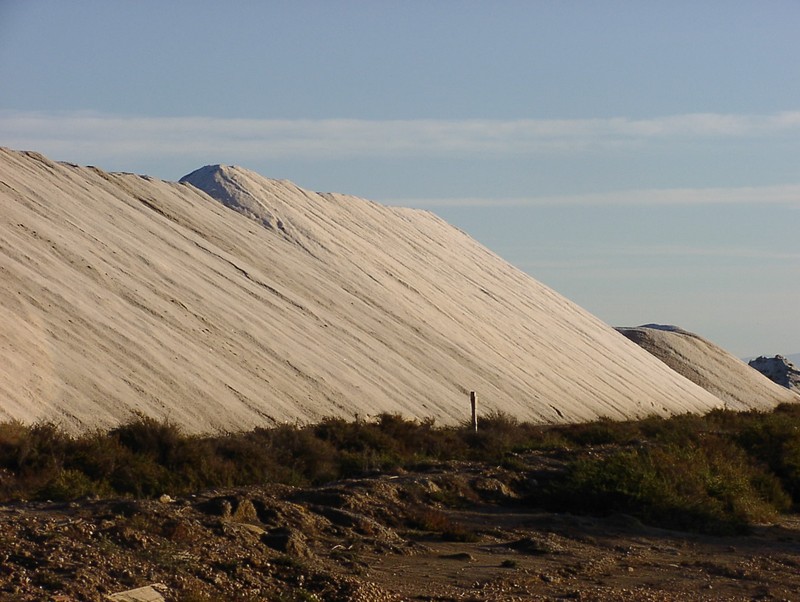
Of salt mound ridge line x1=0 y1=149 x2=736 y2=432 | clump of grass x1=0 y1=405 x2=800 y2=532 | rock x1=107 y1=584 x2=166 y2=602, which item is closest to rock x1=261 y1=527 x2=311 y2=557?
rock x1=107 y1=584 x2=166 y2=602

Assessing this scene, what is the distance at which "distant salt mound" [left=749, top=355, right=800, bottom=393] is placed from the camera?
8162 cm

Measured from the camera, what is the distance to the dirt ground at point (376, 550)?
364 inches

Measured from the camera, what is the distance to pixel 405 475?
17250 mm

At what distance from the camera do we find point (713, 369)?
6681 centimetres

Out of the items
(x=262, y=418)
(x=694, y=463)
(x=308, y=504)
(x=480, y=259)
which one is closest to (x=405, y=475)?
(x=308, y=504)

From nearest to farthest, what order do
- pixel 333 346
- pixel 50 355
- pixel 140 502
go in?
pixel 140 502 → pixel 50 355 → pixel 333 346

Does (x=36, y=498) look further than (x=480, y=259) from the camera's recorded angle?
No

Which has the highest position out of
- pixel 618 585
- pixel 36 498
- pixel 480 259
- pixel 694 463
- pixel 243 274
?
pixel 480 259

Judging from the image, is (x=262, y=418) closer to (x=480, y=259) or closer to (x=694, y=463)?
(x=694, y=463)

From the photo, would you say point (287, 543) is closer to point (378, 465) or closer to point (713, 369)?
point (378, 465)

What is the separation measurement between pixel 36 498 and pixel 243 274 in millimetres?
20752

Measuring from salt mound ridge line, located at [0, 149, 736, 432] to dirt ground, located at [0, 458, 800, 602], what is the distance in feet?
28.4

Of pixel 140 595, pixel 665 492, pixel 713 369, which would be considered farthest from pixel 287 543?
pixel 713 369

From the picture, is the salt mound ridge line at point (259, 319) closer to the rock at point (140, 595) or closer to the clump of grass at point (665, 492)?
the clump of grass at point (665, 492)
